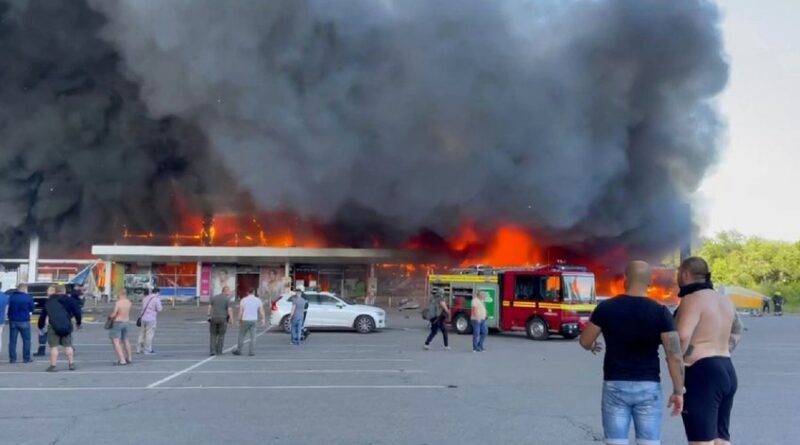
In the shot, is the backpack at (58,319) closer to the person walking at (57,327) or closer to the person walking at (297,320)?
A: the person walking at (57,327)

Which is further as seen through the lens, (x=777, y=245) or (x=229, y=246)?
(x=777, y=245)

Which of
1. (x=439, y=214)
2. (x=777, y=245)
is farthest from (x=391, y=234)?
(x=777, y=245)

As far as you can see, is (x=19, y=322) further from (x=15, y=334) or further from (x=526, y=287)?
(x=526, y=287)

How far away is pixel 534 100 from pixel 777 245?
4924cm

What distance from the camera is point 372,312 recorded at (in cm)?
2184

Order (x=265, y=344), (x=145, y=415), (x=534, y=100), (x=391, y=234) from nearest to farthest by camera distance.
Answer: (x=145, y=415) < (x=265, y=344) < (x=534, y=100) < (x=391, y=234)

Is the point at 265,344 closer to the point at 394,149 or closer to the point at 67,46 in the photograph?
the point at 394,149

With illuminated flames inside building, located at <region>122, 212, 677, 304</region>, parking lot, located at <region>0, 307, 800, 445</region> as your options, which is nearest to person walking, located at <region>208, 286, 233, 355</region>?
parking lot, located at <region>0, 307, 800, 445</region>

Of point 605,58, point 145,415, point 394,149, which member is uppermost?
point 605,58

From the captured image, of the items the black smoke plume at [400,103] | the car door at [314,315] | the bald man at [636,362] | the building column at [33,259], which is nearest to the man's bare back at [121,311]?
the car door at [314,315]

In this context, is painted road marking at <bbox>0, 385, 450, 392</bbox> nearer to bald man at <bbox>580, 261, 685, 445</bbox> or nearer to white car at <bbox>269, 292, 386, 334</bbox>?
bald man at <bbox>580, 261, 685, 445</bbox>

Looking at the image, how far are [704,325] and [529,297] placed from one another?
15.7 m

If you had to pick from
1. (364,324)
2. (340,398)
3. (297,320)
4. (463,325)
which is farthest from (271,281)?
(340,398)

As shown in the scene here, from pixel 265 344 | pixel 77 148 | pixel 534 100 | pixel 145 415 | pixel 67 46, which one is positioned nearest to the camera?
pixel 145 415
